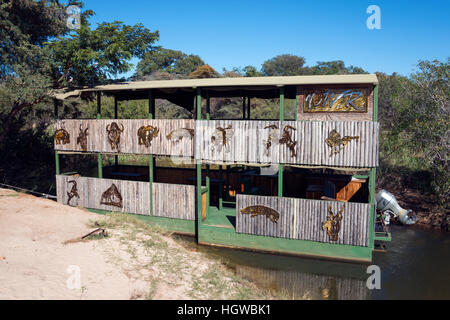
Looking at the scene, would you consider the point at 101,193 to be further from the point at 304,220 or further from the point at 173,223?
the point at 304,220

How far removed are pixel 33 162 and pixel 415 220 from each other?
26727mm

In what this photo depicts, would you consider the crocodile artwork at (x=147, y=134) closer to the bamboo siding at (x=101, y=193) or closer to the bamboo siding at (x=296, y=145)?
the bamboo siding at (x=101, y=193)

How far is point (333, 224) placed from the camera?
12820mm

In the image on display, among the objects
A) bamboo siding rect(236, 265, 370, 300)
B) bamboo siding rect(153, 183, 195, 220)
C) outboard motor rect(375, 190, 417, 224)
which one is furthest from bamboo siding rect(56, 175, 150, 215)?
outboard motor rect(375, 190, 417, 224)

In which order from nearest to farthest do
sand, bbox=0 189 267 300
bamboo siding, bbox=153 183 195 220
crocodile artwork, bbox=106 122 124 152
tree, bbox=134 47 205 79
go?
1. sand, bbox=0 189 267 300
2. bamboo siding, bbox=153 183 195 220
3. crocodile artwork, bbox=106 122 124 152
4. tree, bbox=134 47 205 79

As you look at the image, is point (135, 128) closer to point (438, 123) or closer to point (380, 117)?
point (438, 123)

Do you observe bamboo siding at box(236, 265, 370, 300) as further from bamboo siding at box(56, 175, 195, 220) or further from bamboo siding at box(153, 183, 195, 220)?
bamboo siding at box(56, 175, 195, 220)

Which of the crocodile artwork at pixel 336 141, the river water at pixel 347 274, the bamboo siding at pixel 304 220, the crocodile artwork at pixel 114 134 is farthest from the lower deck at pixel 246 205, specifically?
the crocodile artwork at pixel 336 141

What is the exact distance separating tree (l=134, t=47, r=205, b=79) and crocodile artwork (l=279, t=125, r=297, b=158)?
176ft

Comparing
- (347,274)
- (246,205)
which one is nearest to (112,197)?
(246,205)

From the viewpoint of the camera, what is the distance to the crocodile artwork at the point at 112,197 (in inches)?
659

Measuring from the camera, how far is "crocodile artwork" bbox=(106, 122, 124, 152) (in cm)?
1644

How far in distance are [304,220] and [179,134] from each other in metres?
6.46

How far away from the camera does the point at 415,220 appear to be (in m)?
18.1
